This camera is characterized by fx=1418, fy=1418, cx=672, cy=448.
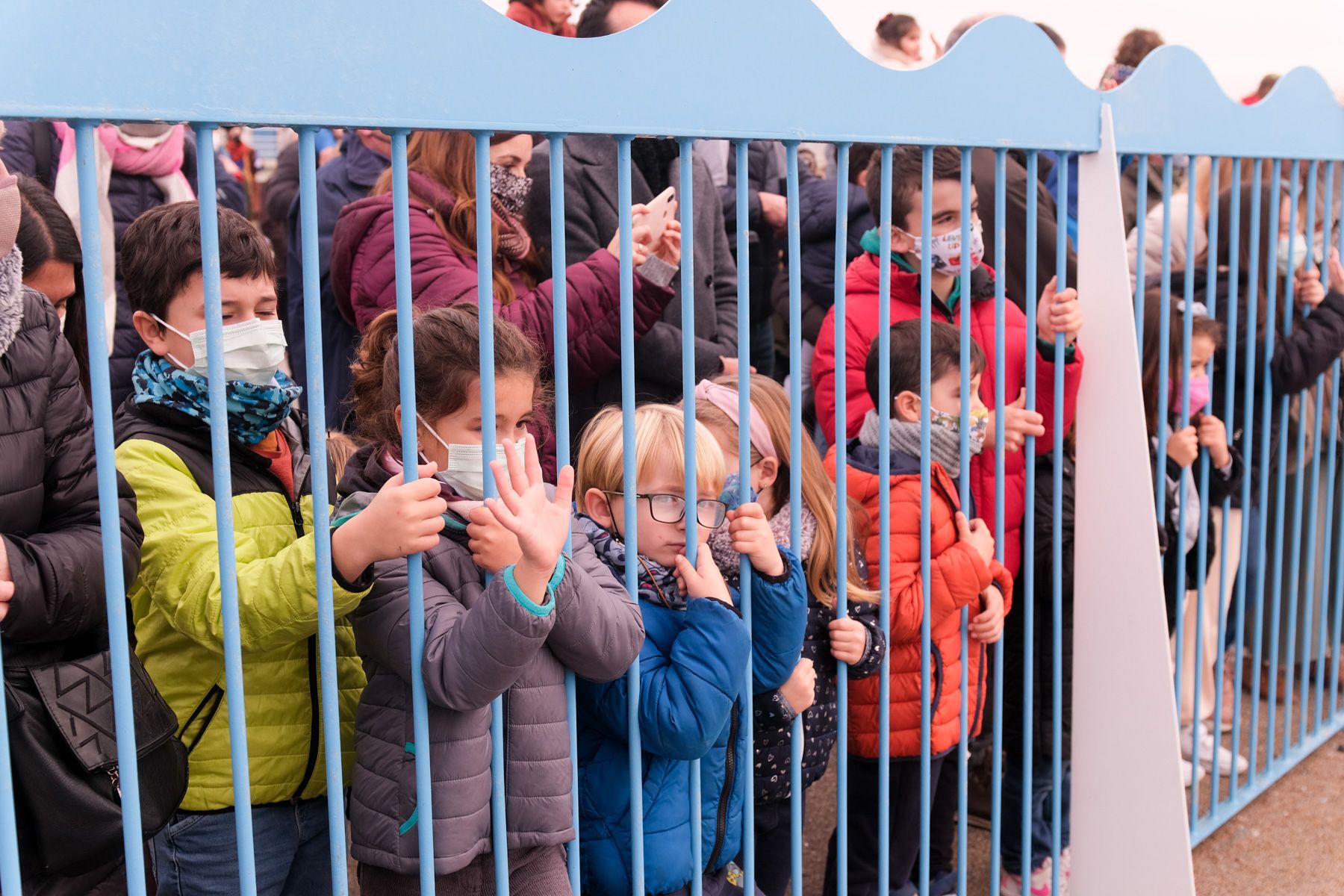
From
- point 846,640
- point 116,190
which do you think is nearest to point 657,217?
point 846,640

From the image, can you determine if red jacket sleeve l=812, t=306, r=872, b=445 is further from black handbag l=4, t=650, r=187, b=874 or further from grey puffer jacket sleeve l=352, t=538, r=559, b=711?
black handbag l=4, t=650, r=187, b=874

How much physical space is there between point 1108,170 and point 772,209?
1471mm

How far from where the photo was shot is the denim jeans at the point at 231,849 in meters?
2.21

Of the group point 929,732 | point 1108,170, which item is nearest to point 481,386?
point 929,732

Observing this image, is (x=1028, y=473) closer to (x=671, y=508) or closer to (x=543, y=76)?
(x=671, y=508)

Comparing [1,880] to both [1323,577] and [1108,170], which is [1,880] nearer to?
[1108,170]

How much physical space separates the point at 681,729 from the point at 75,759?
0.89 m

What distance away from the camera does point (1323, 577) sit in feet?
14.7

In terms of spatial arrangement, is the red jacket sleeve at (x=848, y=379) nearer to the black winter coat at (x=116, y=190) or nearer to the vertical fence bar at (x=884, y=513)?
the vertical fence bar at (x=884, y=513)

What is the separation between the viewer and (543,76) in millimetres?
2033

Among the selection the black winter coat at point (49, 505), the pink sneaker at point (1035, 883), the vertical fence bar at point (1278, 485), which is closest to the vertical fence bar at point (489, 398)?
the black winter coat at point (49, 505)

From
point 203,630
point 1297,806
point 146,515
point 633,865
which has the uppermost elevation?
point 146,515

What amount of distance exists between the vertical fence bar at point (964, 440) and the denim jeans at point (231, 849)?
133 centimetres

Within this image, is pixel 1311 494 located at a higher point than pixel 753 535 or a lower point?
lower
